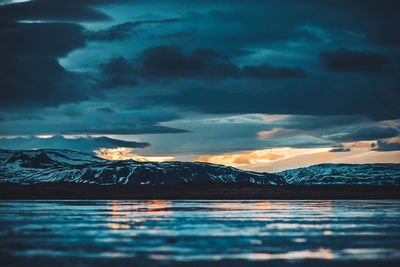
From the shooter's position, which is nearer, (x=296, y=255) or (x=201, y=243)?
(x=296, y=255)

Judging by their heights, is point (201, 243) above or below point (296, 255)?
above

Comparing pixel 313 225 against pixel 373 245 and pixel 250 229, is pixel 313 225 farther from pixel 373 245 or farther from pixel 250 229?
pixel 373 245

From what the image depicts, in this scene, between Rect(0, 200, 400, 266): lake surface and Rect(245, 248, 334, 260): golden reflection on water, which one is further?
Rect(245, 248, 334, 260): golden reflection on water

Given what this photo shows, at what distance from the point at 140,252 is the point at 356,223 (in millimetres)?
28582

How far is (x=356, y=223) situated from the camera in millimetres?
52312

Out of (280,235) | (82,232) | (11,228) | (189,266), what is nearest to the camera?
(189,266)

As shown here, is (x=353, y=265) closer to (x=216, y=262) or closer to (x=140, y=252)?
(x=216, y=262)

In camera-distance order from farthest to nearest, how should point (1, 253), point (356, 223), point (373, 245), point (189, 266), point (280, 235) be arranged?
point (356, 223) < point (280, 235) < point (373, 245) < point (1, 253) < point (189, 266)

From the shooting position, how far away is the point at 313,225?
50.0 meters

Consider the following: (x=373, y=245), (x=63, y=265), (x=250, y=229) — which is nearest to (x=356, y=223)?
(x=250, y=229)

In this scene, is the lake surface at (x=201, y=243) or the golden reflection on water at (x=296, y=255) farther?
the golden reflection on water at (x=296, y=255)

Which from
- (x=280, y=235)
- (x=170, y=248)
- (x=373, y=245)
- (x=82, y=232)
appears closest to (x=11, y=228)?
(x=82, y=232)

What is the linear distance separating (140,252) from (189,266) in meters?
5.97

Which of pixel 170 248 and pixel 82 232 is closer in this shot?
pixel 170 248
